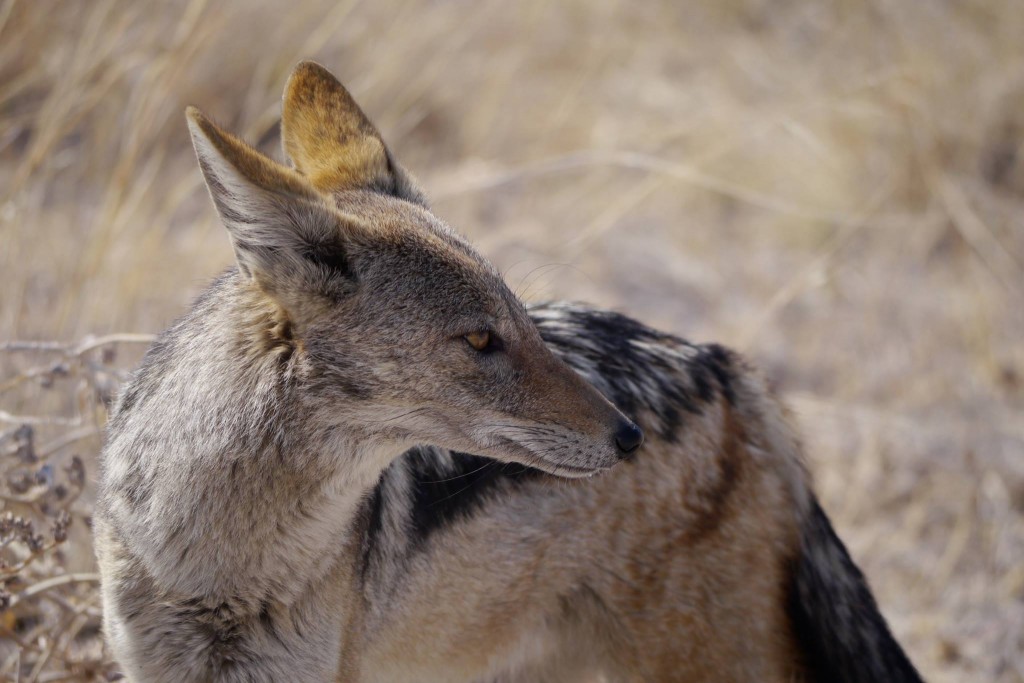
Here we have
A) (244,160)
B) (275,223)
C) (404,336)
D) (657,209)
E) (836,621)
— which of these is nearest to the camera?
(244,160)

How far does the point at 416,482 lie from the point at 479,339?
0.65 meters

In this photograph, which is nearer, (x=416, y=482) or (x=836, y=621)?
(x=416, y=482)

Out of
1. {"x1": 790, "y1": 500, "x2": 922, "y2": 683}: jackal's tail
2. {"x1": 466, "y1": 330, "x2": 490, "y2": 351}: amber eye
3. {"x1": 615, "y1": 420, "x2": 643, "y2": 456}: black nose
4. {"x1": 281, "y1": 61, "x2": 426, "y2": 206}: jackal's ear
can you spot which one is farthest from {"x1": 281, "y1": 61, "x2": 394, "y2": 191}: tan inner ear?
{"x1": 790, "y1": 500, "x2": 922, "y2": 683}: jackal's tail

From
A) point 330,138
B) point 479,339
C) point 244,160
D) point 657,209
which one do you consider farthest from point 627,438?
point 657,209

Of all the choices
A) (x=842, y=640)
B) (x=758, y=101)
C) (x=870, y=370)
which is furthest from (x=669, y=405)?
(x=758, y=101)

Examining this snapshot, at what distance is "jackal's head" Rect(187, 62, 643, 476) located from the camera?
264 cm

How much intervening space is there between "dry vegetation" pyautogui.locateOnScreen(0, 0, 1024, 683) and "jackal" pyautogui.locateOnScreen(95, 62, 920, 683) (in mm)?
645

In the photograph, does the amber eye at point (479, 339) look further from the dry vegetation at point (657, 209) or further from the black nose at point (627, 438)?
the dry vegetation at point (657, 209)

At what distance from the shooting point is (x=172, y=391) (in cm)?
283

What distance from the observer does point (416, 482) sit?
10.5ft

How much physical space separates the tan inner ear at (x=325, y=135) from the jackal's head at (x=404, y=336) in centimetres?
26

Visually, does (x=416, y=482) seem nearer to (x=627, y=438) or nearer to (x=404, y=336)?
(x=404, y=336)

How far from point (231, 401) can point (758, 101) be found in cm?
848

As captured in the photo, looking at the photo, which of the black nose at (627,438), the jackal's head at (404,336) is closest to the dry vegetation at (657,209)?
the jackal's head at (404,336)
